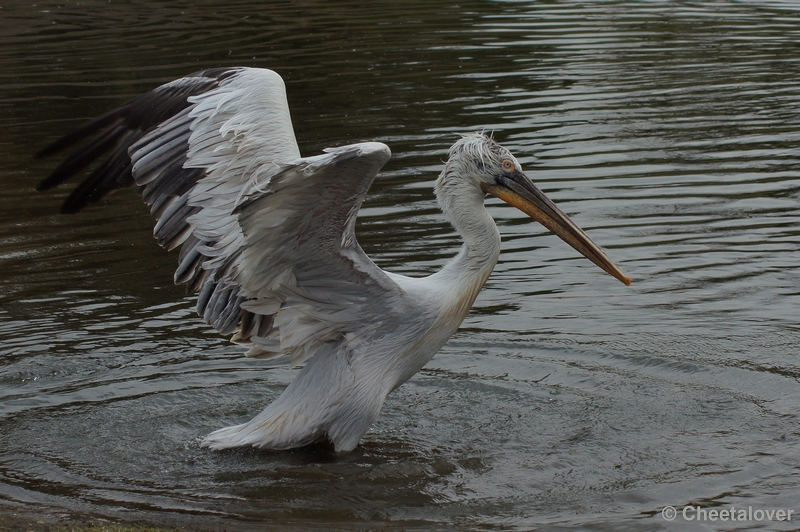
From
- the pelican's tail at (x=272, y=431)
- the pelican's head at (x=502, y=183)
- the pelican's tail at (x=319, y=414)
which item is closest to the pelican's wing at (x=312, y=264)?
the pelican's tail at (x=319, y=414)

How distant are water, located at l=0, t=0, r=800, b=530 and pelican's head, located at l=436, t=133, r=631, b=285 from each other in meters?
0.83

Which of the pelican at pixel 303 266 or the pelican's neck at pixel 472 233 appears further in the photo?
the pelican's neck at pixel 472 233

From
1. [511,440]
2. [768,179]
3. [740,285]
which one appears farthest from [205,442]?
[768,179]

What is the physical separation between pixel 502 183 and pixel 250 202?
5.28ft

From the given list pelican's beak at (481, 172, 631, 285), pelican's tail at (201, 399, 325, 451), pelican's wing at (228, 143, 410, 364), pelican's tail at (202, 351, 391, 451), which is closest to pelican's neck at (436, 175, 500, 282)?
pelican's beak at (481, 172, 631, 285)

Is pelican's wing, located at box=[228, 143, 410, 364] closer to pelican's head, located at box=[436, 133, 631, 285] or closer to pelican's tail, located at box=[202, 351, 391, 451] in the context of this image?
pelican's tail, located at box=[202, 351, 391, 451]

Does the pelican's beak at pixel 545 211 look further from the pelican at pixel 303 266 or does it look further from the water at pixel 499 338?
the water at pixel 499 338

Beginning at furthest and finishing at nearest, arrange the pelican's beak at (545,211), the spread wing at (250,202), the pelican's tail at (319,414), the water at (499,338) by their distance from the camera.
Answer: the pelican's beak at (545,211)
the pelican's tail at (319,414)
the water at (499,338)
the spread wing at (250,202)

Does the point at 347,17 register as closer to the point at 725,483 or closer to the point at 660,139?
the point at 660,139

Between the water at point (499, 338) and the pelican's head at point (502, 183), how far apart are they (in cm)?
83

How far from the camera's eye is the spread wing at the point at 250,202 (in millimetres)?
4496

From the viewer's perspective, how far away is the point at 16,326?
22.2 feet

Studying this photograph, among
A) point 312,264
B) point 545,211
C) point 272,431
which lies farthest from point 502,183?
point 272,431

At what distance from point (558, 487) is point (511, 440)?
0.56 m
